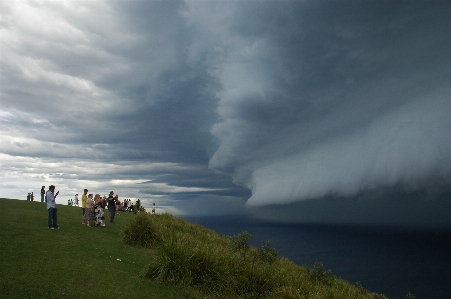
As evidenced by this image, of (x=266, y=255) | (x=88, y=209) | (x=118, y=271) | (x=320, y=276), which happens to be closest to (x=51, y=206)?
(x=88, y=209)

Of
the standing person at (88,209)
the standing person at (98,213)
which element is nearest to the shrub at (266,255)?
the standing person at (98,213)

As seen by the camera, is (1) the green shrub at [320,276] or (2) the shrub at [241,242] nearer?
(2) the shrub at [241,242]

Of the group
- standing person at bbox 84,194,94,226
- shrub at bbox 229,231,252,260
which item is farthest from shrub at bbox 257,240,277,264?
standing person at bbox 84,194,94,226

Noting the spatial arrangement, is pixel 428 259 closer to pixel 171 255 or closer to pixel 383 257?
Answer: pixel 383 257

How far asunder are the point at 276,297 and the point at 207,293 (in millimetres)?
2536

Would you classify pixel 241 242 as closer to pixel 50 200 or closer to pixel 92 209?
pixel 50 200

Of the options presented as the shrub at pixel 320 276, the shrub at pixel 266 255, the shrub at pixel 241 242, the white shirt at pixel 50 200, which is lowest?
the shrub at pixel 320 276

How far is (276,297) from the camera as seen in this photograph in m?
11.2

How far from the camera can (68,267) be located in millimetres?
10453

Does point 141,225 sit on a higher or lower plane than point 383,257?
higher

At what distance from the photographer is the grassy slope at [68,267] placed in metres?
8.54

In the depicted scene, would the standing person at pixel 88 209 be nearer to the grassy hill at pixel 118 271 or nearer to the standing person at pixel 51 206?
the standing person at pixel 51 206

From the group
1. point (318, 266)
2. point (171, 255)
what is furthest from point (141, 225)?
point (318, 266)

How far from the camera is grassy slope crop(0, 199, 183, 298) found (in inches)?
336
